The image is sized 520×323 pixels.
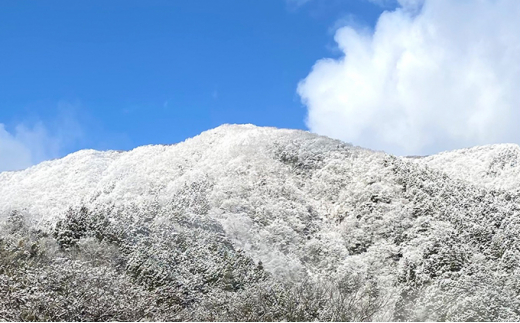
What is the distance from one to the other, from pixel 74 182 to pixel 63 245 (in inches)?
1193

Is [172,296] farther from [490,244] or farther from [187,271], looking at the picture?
[490,244]

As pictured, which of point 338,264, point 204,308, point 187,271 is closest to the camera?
point 204,308

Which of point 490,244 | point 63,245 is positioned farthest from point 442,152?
point 63,245

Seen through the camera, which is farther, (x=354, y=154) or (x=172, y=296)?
(x=354, y=154)

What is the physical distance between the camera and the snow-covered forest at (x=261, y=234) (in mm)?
20172

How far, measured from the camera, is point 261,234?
3891cm

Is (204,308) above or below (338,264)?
below

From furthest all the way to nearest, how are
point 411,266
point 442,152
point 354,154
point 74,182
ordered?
1. point 442,152
2. point 74,182
3. point 354,154
4. point 411,266

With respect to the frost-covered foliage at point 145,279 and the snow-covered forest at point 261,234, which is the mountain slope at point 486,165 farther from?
the frost-covered foliage at point 145,279

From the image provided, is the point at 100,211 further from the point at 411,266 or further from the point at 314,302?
the point at 411,266

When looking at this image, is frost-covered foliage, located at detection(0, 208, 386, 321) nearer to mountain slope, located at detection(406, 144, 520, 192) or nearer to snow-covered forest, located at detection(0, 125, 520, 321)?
snow-covered forest, located at detection(0, 125, 520, 321)

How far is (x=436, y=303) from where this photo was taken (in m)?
28.7

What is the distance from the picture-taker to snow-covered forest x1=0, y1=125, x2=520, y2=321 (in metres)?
20.2

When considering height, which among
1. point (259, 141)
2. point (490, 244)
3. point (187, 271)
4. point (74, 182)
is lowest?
point (187, 271)
